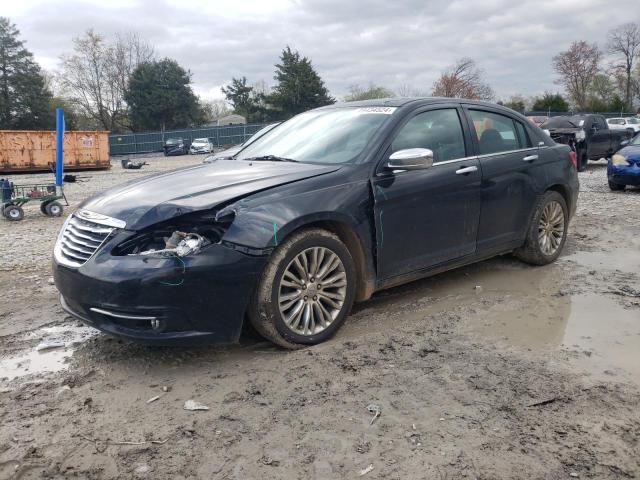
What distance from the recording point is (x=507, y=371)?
3.34m

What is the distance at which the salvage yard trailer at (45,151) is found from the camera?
85.5 ft

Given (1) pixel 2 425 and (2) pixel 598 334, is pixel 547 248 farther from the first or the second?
(1) pixel 2 425

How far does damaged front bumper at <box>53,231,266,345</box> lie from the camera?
3.17m

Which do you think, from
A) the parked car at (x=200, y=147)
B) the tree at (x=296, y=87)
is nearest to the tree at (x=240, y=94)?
the tree at (x=296, y=87)

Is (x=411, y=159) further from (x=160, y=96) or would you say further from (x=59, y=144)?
(x=160, y=96)

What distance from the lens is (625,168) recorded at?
11.2 meters

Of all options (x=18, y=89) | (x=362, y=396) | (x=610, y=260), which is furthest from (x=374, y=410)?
(x=18, y=89)

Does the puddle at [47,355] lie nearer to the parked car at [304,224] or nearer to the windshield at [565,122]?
the parked car at [304,224]

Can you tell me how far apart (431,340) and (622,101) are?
70558 mm

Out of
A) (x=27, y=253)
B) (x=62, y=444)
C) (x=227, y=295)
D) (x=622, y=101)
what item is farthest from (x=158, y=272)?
(x=622, y=101)

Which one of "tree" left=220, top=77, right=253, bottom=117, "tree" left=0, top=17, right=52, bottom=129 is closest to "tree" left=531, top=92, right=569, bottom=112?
"tree" left=220, top=77, right=253, bottom=117

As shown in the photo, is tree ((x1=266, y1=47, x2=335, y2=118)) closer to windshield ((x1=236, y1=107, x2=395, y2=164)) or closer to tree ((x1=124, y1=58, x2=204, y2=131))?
tree ((x1=124, y1=58, x2=204, y2=131))

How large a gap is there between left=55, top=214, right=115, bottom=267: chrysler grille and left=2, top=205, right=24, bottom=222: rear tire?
24.9 ft

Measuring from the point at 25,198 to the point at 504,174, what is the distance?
8.97 meters
